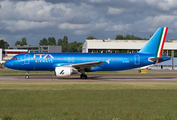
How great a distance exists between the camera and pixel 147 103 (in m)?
14.2

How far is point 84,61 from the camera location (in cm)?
3450

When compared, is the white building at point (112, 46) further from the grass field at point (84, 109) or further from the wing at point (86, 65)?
the grass field at point (84, 109)

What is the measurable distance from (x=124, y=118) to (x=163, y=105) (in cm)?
424

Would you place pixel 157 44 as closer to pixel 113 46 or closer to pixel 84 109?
pixel 84 109

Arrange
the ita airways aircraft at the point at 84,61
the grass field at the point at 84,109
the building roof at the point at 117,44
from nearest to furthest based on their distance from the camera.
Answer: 1. the grass field at the point at 84,109
2. the ita airways aircraft at the point at 84,61
3. the building roof at the point at 117,44

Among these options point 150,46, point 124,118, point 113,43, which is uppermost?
point 113,43

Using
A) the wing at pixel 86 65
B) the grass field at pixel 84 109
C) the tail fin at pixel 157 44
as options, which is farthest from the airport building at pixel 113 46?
the grass field at pixel 84 109

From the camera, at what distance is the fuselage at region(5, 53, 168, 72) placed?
33.4 m

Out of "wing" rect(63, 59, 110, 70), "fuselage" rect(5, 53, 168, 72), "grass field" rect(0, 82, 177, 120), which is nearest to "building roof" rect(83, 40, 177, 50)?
"fuselage" rect(5, 53, 168, 72)

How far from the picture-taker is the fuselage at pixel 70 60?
33.4m

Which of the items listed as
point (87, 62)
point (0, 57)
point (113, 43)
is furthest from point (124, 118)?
point (0, 57)

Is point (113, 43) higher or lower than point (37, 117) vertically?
higher

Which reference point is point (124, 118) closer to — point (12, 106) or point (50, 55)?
point (12, 106)

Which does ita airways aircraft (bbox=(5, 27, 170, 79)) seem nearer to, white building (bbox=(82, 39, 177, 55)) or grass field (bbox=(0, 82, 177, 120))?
grass field (bbox=(0, 82, 177, 120))
